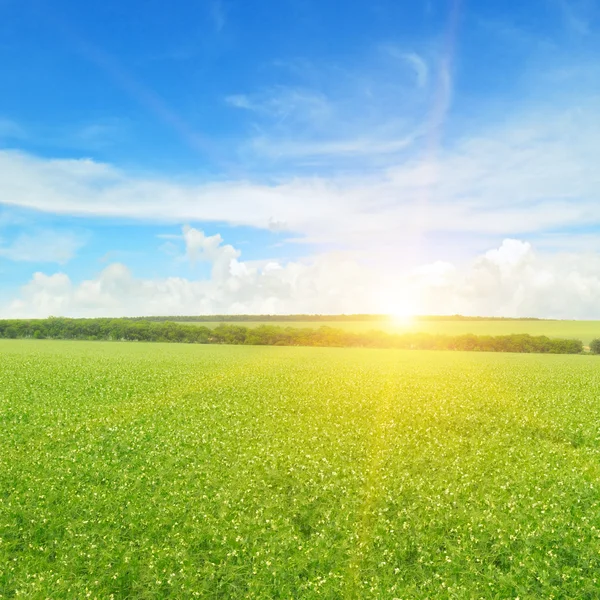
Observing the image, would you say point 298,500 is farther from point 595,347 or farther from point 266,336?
point 595,347

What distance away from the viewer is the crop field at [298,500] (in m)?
11.8

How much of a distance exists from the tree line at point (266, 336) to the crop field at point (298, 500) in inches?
2805

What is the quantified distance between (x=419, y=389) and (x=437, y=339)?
223 ft

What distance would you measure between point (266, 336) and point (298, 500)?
8665 centimetres

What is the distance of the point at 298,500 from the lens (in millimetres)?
14781

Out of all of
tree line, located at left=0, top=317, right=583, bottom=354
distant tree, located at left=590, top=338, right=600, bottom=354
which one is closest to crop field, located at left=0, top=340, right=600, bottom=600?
tree line, located at left=0, top=317, right=583, bottom=354

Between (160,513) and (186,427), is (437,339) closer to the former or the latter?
(186,427)

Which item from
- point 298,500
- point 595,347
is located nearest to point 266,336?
point 595,347

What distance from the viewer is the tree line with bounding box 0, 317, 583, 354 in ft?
303

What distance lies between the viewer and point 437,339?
95625mm

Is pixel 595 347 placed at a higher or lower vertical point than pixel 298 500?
higher

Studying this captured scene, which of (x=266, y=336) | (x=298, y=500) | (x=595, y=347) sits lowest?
(x=298, y=500)

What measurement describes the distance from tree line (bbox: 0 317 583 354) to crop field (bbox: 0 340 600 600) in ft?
234

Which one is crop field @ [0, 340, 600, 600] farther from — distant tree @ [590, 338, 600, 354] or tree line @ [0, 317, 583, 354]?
distant tree @ [590, 338, 600, 354]
